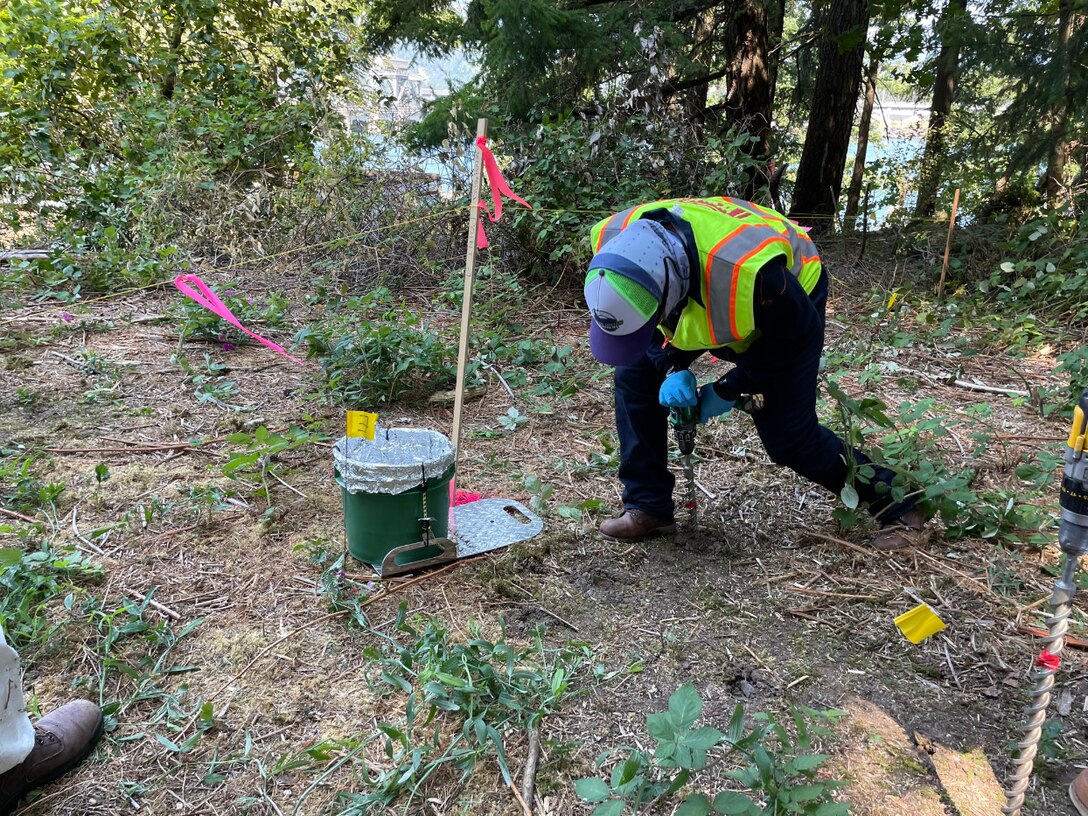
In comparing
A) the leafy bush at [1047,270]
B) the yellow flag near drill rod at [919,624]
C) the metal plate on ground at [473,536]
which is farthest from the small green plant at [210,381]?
the leafy bush at [1047,270]

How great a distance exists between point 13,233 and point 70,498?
5218mm

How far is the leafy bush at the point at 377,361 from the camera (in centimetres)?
366

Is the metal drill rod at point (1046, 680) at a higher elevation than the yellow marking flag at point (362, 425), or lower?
lower

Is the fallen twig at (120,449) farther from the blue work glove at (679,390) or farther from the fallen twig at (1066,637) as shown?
the fallen twig at (1066,637)

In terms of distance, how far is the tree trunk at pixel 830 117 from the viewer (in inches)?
245

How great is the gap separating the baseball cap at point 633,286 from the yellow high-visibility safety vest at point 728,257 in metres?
0.09

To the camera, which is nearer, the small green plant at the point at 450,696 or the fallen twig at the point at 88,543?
the small green plant at the point at 450,696

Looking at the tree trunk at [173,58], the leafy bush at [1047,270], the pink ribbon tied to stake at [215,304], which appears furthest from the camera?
the tree trunk at [173,58]

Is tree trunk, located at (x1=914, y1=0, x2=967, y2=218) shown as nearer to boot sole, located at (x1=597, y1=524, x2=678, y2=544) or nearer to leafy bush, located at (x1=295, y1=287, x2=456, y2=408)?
leafy bush, located at (x1=295, y1=287, x2=456, y2=408)

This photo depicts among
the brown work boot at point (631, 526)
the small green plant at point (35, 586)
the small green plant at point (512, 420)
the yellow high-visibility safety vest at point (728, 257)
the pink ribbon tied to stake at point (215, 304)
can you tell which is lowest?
the small green plant at point (35, 586)

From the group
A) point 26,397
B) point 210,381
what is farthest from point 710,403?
point 26,397

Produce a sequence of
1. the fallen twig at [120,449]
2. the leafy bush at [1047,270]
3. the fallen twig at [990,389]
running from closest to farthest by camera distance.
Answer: the fallen twig at [120,449] → the fallen twig at [990,389] → the leafy bush at [1047,270]

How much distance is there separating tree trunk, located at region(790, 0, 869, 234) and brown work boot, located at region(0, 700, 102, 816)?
617 centimetres

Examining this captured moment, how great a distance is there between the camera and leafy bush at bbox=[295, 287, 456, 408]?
3.66 metres
